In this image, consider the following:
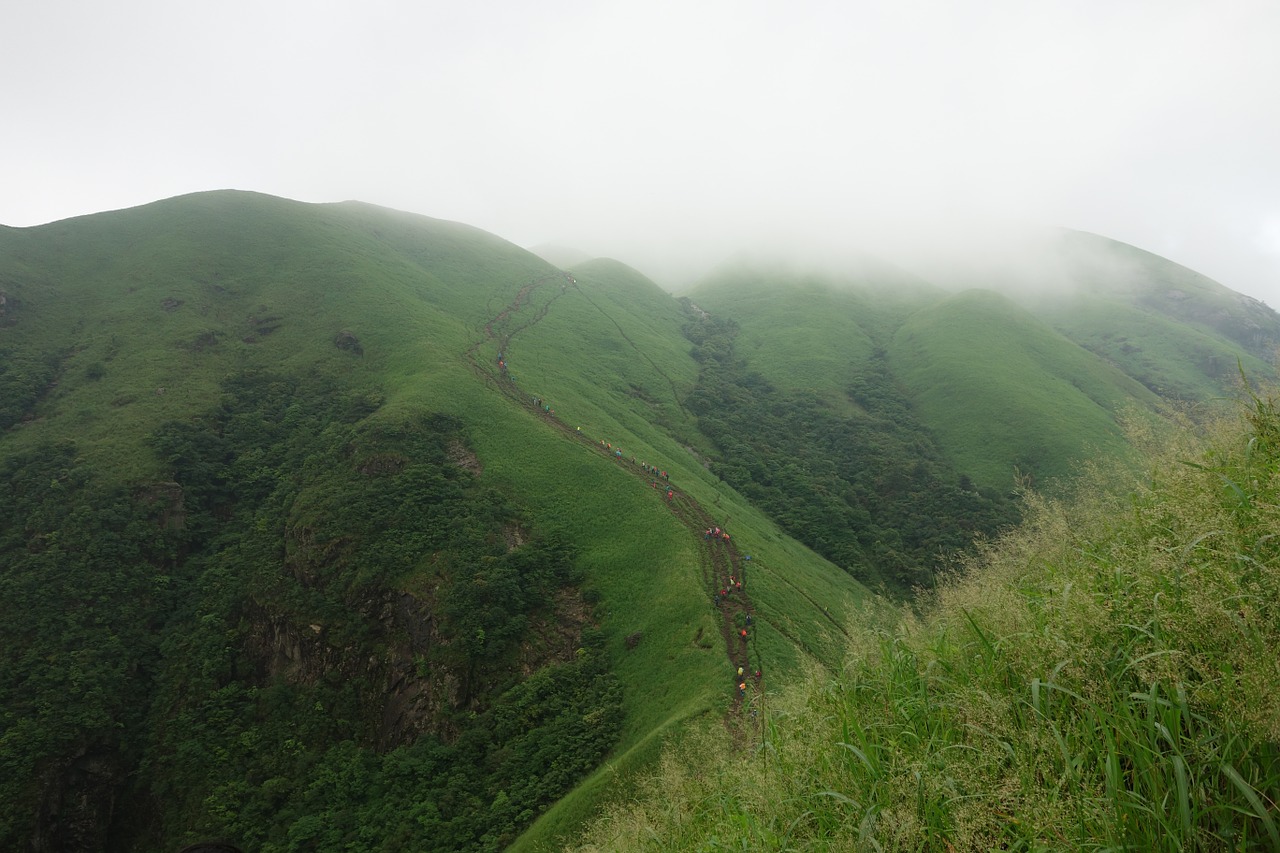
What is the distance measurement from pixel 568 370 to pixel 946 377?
7345 centimetres

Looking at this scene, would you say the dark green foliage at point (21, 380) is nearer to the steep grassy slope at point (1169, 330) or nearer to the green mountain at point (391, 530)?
the green mountain at point (391, 530)

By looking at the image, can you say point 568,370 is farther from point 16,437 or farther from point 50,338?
point 50,338

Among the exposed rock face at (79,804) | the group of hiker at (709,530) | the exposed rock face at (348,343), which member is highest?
the exposed rock face at (348,343)

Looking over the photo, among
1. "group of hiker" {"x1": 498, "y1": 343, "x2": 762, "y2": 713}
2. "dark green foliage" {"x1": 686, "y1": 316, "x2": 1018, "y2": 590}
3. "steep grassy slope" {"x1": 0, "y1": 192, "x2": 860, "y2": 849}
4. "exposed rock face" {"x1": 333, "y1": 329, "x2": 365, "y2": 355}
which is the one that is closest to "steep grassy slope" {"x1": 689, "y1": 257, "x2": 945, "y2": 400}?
"dark green foliage" {"x1": 686, "y1": 316, "x2": 1018, "y2": 590}

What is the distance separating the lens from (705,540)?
4966 cm

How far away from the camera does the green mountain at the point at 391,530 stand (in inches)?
1314

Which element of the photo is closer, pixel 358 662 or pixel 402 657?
pixel 402 657

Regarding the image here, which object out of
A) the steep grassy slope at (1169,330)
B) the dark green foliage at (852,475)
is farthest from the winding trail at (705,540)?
the steep grassy slope at (1169,330)

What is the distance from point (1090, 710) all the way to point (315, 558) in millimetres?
50745

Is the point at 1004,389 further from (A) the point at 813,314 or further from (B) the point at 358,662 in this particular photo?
(B) the point at 358,662

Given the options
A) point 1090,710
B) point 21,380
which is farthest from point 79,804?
point 21,380

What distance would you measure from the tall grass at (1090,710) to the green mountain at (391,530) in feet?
5.95

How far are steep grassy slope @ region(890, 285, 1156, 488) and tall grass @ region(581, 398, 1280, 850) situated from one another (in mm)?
72787

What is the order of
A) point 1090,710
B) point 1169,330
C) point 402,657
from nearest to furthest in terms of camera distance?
point 1090,710 → point 402,657 → point 1169,330
